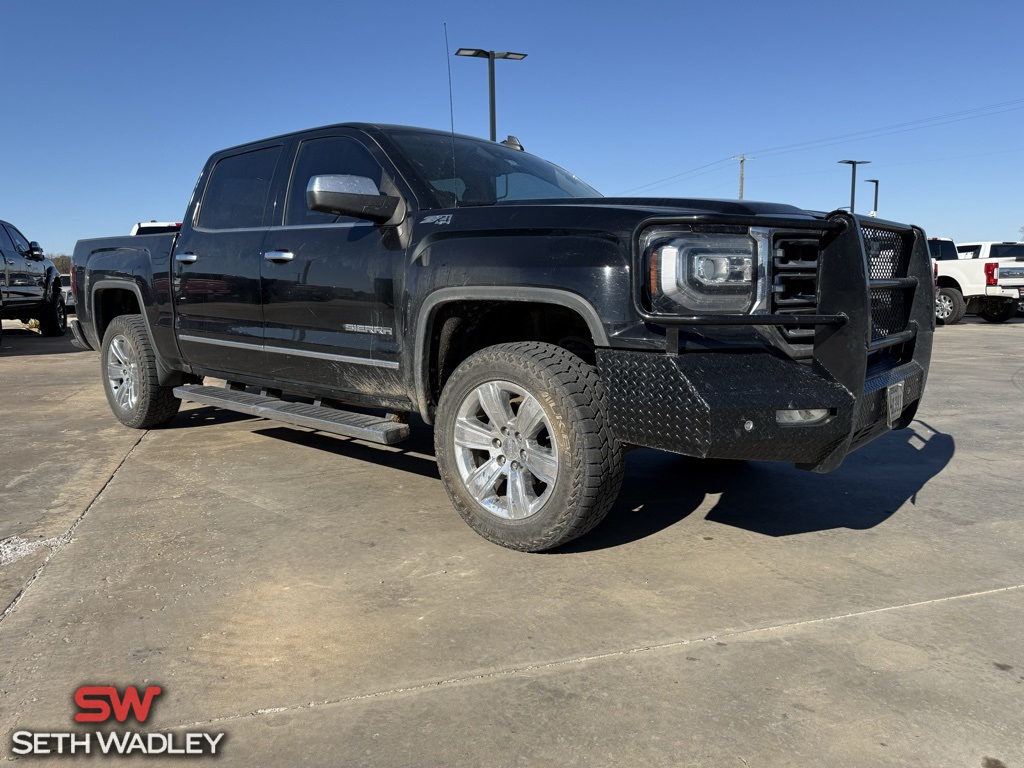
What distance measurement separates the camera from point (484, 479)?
358cm

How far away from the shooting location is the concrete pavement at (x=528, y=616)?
2211 mm

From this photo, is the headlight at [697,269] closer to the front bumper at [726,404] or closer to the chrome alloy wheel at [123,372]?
the front bumper at [726,404]

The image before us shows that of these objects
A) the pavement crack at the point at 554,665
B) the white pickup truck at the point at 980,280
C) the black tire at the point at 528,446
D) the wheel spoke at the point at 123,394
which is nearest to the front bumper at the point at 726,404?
the black tire at the point at 528,446

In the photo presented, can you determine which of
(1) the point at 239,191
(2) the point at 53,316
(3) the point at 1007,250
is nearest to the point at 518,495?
(1) the point at 239,191

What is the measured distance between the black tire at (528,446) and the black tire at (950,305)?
17.5 meters

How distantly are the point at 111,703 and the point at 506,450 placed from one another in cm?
170

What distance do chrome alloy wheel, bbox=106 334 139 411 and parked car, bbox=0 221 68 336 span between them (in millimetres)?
8095

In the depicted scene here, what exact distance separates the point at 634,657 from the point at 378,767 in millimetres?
887

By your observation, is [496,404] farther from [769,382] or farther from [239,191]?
[239,191]

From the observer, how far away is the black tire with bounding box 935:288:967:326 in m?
18.4

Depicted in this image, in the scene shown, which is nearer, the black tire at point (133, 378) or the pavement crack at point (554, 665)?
the pavement crack at point (554, 665)

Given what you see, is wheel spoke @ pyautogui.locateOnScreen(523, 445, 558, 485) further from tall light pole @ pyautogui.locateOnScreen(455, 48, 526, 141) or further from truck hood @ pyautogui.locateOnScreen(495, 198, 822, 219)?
tall light pole @ pyautogui.locateOnScreen(455, 48, 526, 141)

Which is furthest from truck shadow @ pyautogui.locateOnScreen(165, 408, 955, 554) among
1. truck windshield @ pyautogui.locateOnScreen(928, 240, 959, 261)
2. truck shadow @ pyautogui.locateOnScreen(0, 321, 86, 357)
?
truck windshield @ pyautogui.locateOnScreen(928, 240, 959, 261)

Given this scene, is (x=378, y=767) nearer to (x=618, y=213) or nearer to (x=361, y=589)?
(x=361, y=589)
